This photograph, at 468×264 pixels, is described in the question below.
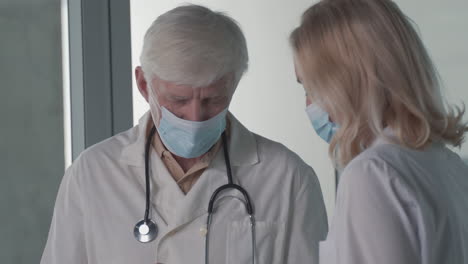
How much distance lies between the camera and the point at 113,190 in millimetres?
1736

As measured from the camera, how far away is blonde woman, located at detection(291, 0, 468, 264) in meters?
1.12

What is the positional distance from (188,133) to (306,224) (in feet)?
1.24

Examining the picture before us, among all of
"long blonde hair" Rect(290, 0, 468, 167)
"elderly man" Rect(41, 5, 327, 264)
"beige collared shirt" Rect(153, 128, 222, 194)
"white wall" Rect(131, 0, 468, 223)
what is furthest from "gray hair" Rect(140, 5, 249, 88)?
"white wall" Rect(131, 0, 468, 223)

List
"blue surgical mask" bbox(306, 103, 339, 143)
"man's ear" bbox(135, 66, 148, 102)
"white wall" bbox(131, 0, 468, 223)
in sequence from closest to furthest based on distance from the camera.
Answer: "blue surgical mask" bbox(306, 103, 339, 143) → "man's ear" bbox(135, 66, 148, 102) → "white wall" bbox(131, 0, 468, 223)

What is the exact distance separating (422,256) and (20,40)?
183 cm

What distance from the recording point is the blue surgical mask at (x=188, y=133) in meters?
1.68

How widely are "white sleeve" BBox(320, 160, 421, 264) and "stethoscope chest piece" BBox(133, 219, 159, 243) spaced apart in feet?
2.09

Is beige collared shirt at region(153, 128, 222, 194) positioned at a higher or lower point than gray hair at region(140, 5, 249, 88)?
lower

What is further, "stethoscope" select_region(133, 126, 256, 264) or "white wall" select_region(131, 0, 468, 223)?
"white wall" select_region(131, 0, 468, 223)

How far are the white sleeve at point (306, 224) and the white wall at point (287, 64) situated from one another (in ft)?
4.04

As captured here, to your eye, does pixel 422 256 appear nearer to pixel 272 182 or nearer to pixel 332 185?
pixel 272 182

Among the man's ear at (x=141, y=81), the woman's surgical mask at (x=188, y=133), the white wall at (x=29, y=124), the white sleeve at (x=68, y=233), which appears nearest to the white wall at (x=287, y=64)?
the white wall at (x=29, y=124)

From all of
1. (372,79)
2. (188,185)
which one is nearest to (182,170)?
(188,185)

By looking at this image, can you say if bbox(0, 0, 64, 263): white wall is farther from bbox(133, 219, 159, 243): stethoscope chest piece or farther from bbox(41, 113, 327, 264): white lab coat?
bbox(133, 219, 159, 243): stethoscope chest piece
